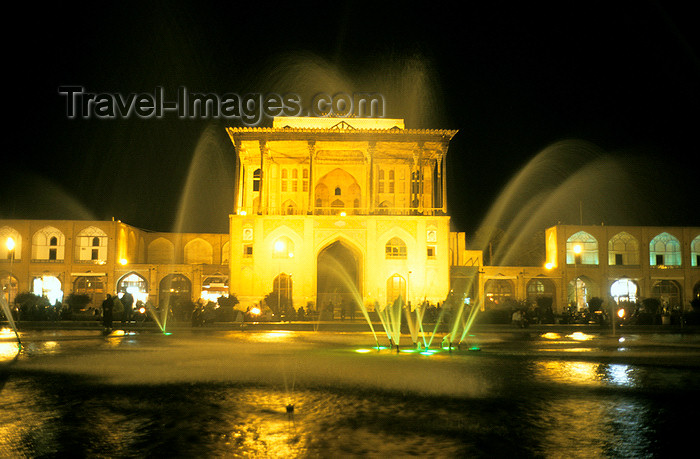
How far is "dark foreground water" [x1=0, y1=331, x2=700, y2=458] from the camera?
6.07 m

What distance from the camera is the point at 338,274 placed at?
129 ft

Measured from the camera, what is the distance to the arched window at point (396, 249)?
3662 cm

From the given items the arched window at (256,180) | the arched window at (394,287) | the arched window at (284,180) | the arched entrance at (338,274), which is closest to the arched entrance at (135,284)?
the arched window at (256,180)

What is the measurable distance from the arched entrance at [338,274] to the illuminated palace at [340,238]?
61 mm

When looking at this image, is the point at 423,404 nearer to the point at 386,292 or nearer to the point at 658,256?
the point at 386,292

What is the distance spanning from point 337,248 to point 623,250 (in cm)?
2003

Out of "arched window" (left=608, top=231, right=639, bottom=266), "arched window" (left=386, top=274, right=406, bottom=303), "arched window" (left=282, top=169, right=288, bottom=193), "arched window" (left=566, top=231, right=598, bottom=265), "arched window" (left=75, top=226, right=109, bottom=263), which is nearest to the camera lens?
"arched window" (left=386, top=274, right=406, bottom=303)

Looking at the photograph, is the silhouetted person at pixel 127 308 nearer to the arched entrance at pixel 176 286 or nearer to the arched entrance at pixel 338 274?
the arched entrance at pixel 338 274

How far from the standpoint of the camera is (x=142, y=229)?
166ft

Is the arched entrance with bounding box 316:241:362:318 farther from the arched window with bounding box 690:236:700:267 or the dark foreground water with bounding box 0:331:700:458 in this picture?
the arched window with bounding box 690:236:700:267

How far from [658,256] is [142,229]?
38.0 meters

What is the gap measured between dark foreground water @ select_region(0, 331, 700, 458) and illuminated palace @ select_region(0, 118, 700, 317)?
69.4ft

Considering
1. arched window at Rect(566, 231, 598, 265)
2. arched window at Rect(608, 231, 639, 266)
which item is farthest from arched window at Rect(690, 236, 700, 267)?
arched window at Rect(566, 231, 598, 265)

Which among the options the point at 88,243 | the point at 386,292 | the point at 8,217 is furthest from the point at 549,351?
the point at 8,217
